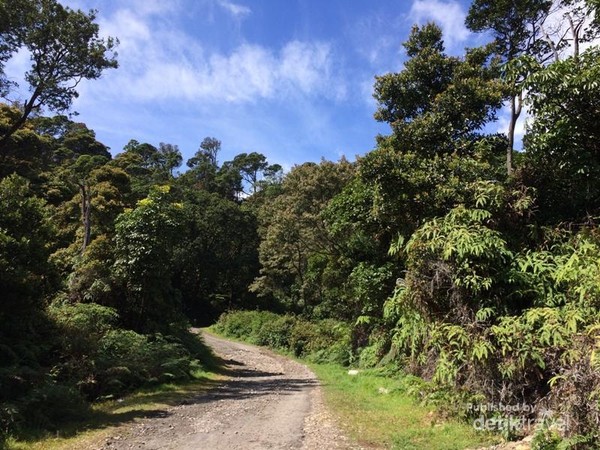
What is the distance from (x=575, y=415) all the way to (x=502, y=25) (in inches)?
419

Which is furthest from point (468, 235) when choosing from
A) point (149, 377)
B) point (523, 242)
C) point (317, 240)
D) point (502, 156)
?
point (317, 240)

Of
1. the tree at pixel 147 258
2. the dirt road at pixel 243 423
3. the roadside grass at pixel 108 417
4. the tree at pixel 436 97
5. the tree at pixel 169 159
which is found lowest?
the roadside grass at pixel 108 417

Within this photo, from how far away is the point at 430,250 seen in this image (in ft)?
31.0

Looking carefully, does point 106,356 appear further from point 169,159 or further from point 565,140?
point 169,159

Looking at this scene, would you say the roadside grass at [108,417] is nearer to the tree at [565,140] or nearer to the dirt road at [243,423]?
the dirt road at [243,423]

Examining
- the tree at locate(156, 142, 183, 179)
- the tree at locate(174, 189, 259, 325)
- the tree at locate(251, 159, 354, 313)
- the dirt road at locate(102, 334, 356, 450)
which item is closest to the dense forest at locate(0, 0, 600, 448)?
the dirt road at locate(102, 334, 356, 450)

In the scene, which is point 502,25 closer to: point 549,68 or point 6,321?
point 549,68

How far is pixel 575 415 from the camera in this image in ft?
20.8

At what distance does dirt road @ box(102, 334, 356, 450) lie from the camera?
771 cm

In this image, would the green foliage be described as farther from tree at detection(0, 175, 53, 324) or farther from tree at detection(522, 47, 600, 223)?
tree at detection(522, 47, 600, 223)

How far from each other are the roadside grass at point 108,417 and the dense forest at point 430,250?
1.49ft

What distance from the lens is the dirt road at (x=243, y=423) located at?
7.71 metres

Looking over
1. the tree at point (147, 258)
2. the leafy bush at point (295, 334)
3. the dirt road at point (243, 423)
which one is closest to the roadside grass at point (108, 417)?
the dirt road at point (243, 423)

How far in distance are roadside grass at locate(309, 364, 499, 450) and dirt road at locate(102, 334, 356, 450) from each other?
0.44 m
